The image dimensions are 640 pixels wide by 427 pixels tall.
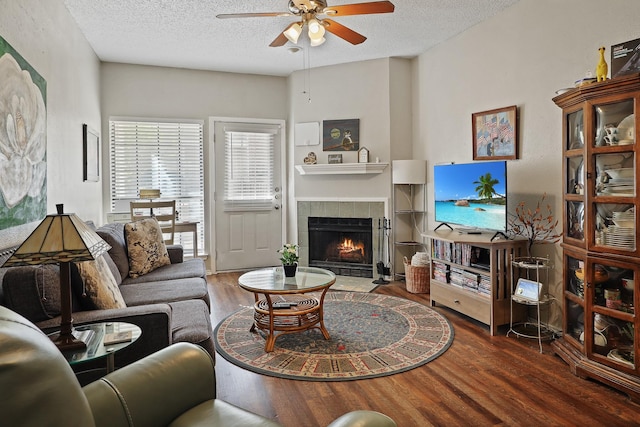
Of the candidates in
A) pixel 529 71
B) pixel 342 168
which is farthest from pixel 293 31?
pixel 342 168

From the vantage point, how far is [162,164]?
5.54 metres

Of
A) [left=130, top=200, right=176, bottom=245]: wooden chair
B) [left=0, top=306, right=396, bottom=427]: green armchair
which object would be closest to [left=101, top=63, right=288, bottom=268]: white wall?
[left=130, top=200, right=176, bottom=245]: wooden chair

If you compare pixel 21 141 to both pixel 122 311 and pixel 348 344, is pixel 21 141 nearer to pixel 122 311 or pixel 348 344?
pixel 122 311

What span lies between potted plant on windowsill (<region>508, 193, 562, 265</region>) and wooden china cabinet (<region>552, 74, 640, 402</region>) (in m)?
0.61

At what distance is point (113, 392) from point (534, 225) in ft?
11.0

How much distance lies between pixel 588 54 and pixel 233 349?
10.9 ft

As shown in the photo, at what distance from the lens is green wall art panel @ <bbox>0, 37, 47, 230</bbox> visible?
7.12ft

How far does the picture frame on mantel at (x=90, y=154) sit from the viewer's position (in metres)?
4.07

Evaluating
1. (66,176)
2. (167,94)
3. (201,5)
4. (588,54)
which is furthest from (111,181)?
(588,54)

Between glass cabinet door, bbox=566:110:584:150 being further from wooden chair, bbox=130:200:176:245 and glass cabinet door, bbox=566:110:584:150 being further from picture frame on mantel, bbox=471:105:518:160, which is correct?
wooden chair, bbox=130:200:176:245

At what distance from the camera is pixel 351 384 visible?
2521 mm

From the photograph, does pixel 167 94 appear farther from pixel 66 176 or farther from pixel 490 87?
pixel 490 87

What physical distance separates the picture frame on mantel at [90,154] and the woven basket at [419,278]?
350cm

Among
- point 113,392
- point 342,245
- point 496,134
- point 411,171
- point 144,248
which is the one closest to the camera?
A: point 113,392
